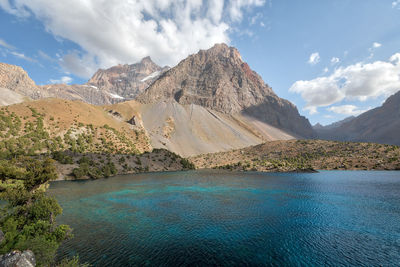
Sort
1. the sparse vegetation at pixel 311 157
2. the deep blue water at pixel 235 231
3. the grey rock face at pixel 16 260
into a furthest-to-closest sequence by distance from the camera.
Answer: the sparse vegetation at pixel 311 157 < the deep blue water at pixel 235 231 < the grey rock face at pixel 16 260

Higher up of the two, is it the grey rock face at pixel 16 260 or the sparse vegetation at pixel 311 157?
the sparse vegetation at pixel 311 157

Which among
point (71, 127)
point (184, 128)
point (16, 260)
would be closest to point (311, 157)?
point (184, 128)

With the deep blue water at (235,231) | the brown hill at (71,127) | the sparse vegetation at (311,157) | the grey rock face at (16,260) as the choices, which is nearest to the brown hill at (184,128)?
the brown hill at (71,127)

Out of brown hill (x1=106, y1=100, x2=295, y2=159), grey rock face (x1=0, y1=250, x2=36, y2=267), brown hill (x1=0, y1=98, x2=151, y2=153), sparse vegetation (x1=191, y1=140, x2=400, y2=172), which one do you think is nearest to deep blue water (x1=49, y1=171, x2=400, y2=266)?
grey rock face (x1=0, y1=250, x2=36, y2=267)

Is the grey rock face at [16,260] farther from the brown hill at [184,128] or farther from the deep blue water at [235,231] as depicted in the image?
the brown hill at [184,128]

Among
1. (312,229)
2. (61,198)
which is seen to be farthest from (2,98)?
(312,229)

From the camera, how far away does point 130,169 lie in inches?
3142

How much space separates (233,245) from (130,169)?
70606 mm

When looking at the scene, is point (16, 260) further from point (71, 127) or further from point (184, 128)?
point (184, 128)

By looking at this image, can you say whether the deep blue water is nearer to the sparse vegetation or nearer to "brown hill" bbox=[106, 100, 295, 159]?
the sparse vegetation

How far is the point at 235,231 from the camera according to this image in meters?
20.3

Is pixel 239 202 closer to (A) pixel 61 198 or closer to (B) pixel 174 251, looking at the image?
(B) pixel 174 251

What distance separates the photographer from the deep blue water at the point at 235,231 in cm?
1503

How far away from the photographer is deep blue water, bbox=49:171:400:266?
15.0 m
